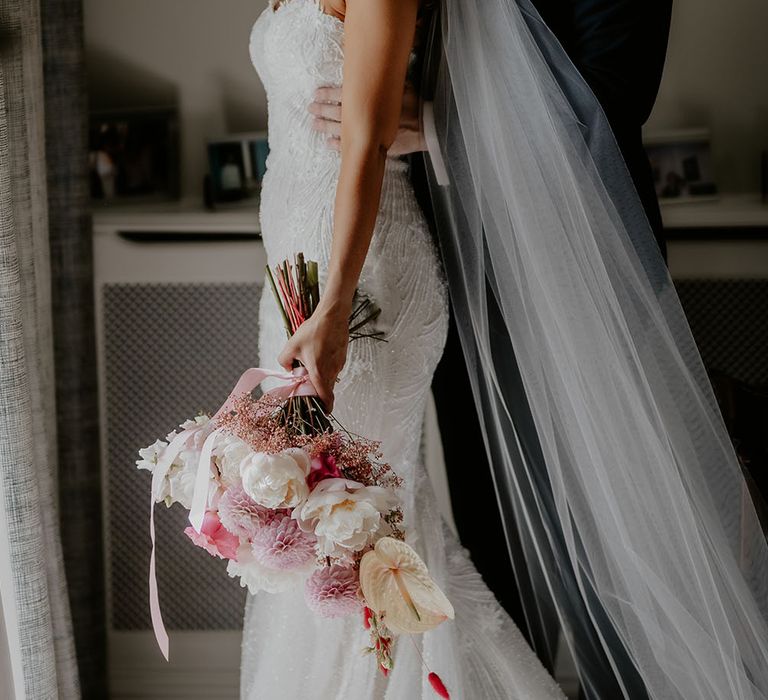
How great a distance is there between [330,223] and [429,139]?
6.3 inches

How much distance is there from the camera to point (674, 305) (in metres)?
1.00

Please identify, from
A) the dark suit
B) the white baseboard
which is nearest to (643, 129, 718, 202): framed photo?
the dark suit

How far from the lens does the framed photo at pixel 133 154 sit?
1.76 meters

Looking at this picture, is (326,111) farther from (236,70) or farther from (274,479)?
(236,70)

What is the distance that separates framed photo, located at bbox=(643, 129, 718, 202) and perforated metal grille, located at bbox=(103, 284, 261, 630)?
84cm

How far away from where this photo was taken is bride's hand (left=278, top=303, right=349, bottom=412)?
938 mm

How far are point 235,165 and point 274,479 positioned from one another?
1.11 metres

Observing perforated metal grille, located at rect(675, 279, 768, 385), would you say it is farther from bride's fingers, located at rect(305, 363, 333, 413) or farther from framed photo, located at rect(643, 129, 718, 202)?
bride's fingers, located at rect(305, 363, 333, 413)

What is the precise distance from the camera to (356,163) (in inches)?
37.5

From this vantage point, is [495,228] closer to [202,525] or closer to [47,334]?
[202,525]

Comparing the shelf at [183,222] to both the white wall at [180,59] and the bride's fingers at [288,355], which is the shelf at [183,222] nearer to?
the white wall at [180,59]

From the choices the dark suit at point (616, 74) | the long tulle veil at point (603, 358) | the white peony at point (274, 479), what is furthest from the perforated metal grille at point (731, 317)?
A: the white peony at point (274, 479)

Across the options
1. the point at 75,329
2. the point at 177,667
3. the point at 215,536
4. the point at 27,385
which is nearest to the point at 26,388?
the point at 27,385

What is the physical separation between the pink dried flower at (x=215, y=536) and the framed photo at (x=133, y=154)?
43.1 inches
